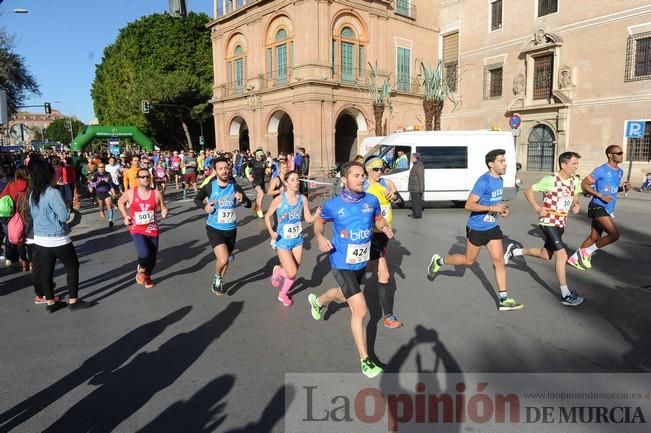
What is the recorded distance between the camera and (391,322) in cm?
486

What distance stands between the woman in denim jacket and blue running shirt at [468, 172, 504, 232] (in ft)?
16.1

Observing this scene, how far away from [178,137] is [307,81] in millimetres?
23630

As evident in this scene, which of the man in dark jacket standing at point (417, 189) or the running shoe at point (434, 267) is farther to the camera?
the man in dark jacket standing at point (417, 189)

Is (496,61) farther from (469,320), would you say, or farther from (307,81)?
(469,320)

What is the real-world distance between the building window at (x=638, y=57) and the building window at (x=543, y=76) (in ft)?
13.3

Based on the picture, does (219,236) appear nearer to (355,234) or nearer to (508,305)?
(355,234)

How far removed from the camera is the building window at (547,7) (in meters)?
25.5

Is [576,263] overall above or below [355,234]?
below

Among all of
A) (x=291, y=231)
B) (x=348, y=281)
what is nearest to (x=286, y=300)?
(x=291, y=231)

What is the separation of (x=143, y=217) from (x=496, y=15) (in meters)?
29.3

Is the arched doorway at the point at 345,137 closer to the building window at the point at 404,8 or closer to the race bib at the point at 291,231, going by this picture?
the building window at the point at 404,8

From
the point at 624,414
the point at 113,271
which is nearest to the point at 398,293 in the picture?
the point at 624,414

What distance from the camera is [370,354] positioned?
423 centimetres

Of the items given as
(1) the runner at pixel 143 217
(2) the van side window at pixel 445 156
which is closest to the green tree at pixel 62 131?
(2) the van side window at pixel 445 156
